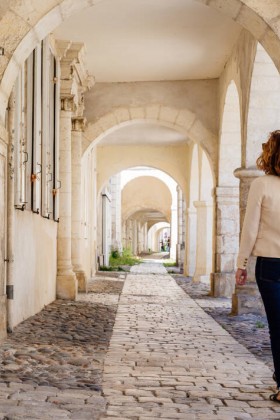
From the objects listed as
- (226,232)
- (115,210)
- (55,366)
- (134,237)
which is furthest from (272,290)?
(134,237)

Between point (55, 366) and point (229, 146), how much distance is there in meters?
7.87

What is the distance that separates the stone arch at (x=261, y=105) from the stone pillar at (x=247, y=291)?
0.39 feet

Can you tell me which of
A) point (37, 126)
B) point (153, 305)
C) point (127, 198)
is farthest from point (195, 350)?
point (127, 198)

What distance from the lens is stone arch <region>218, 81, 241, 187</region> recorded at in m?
11.8

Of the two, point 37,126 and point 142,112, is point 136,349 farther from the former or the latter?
point 142,112

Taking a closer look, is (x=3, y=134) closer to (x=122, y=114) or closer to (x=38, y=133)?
(x=38, y=133)

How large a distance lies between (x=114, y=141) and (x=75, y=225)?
7.19 m

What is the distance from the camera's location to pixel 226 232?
39.2 ft

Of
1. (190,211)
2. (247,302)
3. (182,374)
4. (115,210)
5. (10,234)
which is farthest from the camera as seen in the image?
(115,210)

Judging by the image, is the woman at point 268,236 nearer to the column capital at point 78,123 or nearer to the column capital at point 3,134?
the column capital at point 3,134

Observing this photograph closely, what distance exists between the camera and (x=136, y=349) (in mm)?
5605

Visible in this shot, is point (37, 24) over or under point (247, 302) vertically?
over

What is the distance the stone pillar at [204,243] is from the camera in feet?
52.4

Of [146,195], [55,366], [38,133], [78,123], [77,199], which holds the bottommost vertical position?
[55,366]
